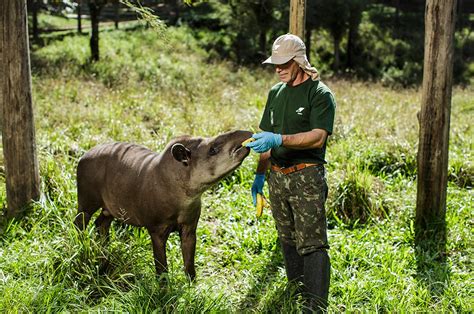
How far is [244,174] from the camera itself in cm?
741

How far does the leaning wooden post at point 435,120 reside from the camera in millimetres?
5605

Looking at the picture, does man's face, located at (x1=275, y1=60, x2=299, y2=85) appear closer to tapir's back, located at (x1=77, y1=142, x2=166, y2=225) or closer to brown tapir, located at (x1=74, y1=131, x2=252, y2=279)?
brown tapir, located at (x1=74, y1=131, x2=252, y2=279)

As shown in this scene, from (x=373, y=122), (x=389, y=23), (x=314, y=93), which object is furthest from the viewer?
(x=389, y=23)

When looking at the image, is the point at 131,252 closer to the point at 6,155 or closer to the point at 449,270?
the point at 6,155

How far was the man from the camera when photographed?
3.88 metres

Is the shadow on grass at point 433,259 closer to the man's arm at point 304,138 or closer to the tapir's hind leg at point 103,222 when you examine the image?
the man's arm at point 304,138

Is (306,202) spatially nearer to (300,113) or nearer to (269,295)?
(300,113)

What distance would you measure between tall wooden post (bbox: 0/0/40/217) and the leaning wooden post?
4.24 m

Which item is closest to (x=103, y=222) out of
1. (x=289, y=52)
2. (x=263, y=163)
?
(x=263, y=163)

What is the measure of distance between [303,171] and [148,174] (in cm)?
124

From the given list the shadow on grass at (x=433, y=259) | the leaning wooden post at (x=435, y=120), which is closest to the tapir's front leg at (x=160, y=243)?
the shadow on grass at (x=433, y=259)

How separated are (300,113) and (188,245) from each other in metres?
1.41

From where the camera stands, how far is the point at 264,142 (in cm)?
374

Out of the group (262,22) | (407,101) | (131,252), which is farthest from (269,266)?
(262,22)
